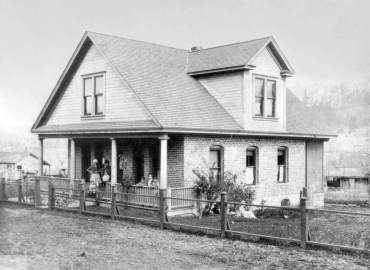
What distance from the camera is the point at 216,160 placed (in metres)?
20.7

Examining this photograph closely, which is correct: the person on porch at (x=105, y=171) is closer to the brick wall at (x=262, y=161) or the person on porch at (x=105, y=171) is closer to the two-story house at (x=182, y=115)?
the two-story house at (x=182, y=115)

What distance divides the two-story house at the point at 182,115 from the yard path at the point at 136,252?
14.9 ft

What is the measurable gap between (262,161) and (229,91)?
11.5 ft

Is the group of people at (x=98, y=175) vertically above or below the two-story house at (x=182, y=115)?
below

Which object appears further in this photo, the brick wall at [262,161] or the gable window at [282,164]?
the gable window at [282,164]

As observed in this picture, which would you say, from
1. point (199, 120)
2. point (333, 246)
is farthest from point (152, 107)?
point (333, 246)

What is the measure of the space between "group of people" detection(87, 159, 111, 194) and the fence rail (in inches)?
34.8

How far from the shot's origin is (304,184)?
24.8 m

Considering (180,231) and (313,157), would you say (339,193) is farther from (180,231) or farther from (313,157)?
(180,231)

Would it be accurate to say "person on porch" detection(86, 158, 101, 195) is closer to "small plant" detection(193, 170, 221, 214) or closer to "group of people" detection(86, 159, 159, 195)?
"group of people" detection(86, 159, 159, 195)

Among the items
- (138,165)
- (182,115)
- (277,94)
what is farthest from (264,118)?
(138,165)

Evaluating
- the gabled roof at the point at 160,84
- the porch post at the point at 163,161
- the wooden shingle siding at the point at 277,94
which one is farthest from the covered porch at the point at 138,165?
the wooden shingle siding at the point at 277,94

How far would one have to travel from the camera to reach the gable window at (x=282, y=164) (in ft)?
77.7

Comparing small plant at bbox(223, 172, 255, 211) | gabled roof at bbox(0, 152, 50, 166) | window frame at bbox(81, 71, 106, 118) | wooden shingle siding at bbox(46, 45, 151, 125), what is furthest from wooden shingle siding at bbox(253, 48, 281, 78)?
gabled roof at bbox(0, 152, 50, 166)
